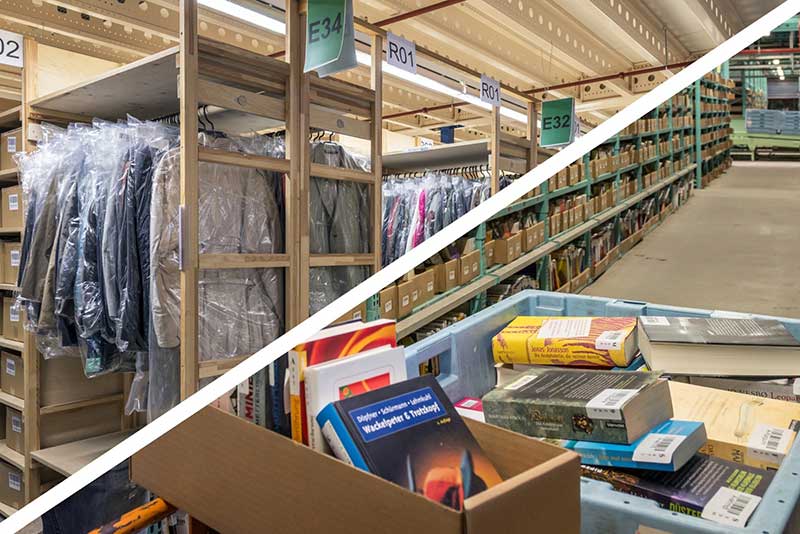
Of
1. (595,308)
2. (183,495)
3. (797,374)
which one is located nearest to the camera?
(183,495)

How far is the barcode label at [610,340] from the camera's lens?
113cm

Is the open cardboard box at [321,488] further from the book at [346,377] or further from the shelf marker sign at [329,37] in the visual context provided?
the shelf marker sign at [329,37]

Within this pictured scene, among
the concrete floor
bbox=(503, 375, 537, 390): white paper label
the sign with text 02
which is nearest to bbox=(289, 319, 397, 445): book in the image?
bbox=(503, 375, 537, 390): white paper label

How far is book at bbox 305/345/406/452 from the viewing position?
66 cm

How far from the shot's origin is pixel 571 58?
5547 mm

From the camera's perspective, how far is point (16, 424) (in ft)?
9.18

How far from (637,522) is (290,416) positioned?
39 centimetres

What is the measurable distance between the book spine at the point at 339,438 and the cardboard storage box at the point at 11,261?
104 inches

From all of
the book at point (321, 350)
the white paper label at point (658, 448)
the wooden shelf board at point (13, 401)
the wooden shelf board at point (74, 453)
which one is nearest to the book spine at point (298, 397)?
the book at point (321, 350)

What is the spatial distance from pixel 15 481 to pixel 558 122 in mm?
3759

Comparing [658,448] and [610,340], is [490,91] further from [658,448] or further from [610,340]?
[658,448]

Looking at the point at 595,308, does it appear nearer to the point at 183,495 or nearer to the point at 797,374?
the point at 797,374

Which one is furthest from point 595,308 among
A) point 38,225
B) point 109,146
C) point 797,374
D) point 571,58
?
point 571,58

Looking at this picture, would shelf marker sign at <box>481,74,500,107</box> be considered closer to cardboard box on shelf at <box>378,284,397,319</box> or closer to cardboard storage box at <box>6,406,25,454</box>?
cardboard box on shelf at <box>378,284,397,319</box>
